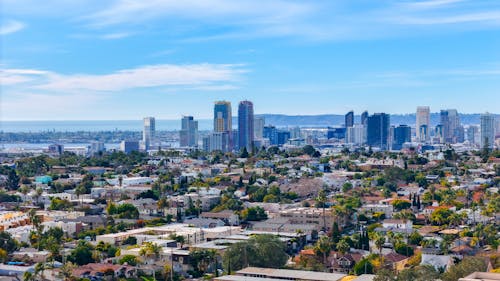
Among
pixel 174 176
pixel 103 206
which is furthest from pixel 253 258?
pixel 174 176

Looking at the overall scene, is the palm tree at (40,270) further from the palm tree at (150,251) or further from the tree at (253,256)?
the tree at (253,256)

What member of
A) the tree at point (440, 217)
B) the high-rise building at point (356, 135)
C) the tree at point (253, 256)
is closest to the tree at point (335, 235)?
the tree at point (253, 256)

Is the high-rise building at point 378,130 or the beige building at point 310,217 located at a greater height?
the high-rise building at point 378,130

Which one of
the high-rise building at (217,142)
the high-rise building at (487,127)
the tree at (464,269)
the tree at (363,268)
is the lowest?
the tree at (363,268)

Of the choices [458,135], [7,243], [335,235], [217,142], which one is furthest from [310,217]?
[458,135]

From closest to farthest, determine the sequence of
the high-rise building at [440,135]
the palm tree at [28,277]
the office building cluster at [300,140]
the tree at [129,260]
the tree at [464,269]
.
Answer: the tree at [464,269] < the palm tree at [28,277] < the tree at [129,260] < the office building cluster at [300,140] < the high-rise building at [440,135]

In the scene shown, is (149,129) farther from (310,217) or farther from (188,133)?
(310,217)

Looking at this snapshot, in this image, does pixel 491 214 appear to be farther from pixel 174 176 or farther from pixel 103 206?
pixel 174 176

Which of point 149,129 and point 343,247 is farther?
point 149,129
